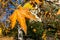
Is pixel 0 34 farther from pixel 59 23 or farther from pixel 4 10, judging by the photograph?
pixel 4 10

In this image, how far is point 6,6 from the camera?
1.37 metres

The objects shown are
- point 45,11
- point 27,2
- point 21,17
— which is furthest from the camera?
Answer: point 45,11

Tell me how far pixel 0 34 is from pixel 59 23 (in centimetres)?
78

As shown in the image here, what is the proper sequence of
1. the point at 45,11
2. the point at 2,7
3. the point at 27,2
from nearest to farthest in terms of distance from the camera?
the point at 27,2
the point at 2,7
the point at 45,11

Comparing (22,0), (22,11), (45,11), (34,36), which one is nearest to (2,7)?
(22,0)

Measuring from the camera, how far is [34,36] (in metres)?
2.46

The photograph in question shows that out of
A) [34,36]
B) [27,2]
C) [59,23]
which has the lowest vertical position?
[34,36]

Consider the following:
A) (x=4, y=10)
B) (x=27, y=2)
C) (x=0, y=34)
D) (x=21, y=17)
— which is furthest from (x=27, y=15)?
(x=0, y=34)

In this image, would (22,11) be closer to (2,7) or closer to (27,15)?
(27,15)

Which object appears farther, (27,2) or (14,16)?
(27,2)

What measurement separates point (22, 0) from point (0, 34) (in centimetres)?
108

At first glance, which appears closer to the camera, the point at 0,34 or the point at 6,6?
the point at 6,6

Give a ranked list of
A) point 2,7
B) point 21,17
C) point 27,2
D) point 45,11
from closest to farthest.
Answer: point 21,17 < point 27,2 < point 2,7 < point 45,11

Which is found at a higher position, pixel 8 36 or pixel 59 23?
pixel 59 23
